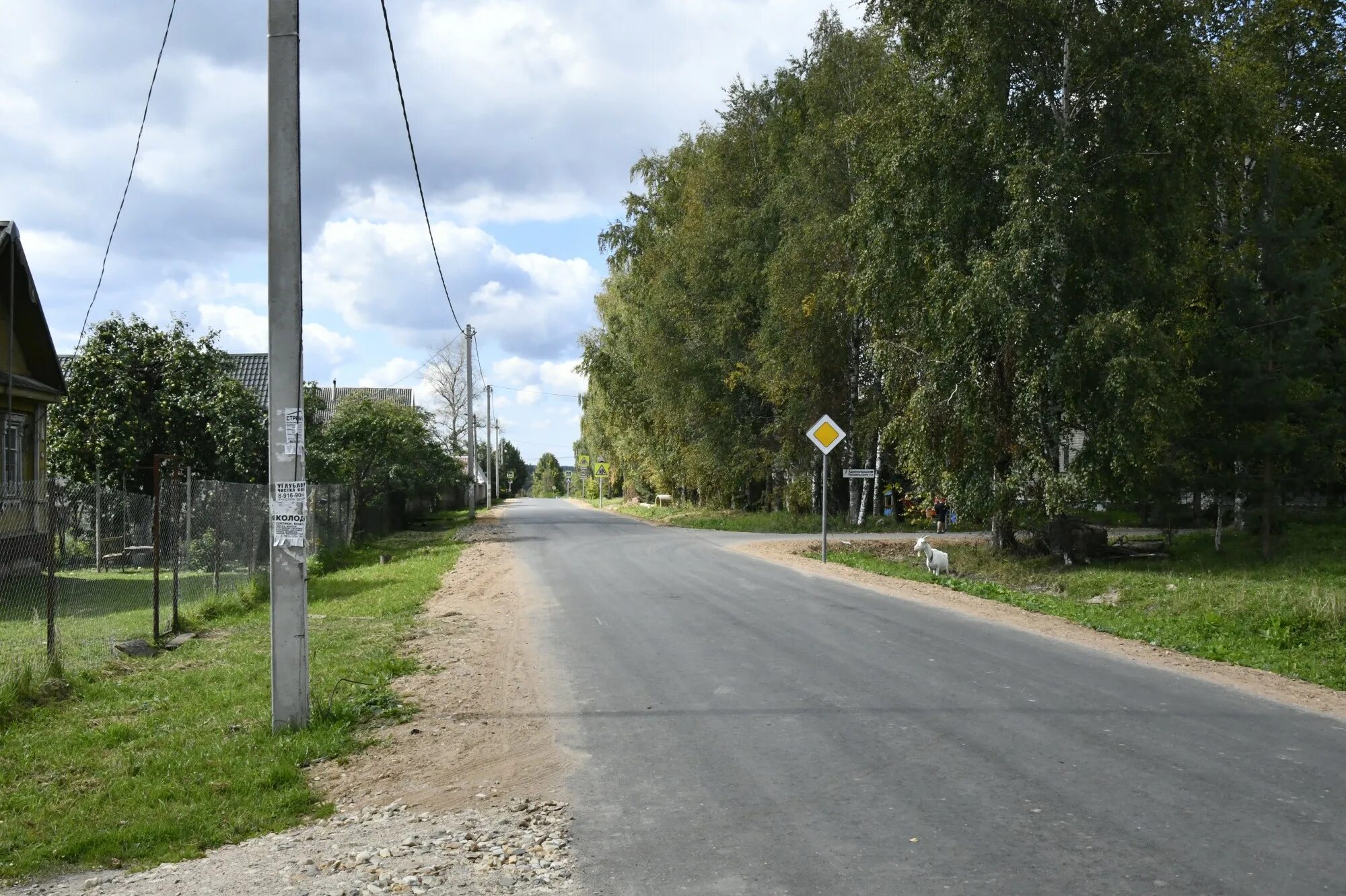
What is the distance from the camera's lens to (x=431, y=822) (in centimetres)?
557

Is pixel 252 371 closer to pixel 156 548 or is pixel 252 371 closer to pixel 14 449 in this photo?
pixel 14 449

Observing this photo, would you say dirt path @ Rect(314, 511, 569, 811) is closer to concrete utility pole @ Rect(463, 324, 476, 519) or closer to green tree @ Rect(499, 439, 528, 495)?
concrete utility pole @ Rect(463, 324, 476, 519)

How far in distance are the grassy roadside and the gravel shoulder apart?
0.26 meters

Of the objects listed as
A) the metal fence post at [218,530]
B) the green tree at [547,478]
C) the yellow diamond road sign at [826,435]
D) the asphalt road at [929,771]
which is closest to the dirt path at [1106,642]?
the asphalt road at [929,771]

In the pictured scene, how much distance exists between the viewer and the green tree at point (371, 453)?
31594mm

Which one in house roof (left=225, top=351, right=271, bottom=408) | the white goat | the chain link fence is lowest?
the white goat

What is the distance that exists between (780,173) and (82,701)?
3009 cm

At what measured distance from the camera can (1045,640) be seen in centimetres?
1124

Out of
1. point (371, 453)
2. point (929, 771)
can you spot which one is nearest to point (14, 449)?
point (371, 453)

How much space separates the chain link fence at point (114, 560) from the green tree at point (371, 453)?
277 inches

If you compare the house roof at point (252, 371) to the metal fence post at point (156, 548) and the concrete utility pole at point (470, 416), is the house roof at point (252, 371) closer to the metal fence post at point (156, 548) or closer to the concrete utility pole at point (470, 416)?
the concrete utility pole at point (470, 416)

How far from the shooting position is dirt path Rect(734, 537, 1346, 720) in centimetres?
859

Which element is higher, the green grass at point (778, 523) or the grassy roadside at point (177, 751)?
the green grass at point (778, 523)

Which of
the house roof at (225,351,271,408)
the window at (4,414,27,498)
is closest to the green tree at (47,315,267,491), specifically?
the window at (4,414,27,498)
